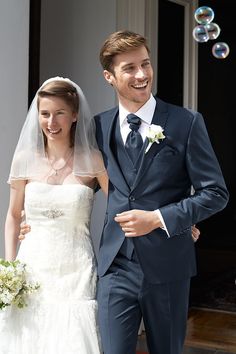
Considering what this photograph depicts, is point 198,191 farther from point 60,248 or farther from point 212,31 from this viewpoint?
point 212,31

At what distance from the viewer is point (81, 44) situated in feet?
15.2

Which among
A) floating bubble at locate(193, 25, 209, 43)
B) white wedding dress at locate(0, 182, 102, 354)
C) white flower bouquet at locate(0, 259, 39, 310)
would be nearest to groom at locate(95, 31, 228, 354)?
white wedding dress at locate(0, 182, 102, 354)

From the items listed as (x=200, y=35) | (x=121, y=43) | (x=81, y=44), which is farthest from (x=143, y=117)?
(x=81, y=44)

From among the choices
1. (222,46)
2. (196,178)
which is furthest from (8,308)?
(222,46)

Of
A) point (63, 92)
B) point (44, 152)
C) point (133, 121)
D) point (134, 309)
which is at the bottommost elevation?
point (134, 309)

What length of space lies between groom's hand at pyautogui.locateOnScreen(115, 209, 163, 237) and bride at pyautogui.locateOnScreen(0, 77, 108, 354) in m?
0.43

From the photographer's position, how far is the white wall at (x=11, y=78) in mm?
3568

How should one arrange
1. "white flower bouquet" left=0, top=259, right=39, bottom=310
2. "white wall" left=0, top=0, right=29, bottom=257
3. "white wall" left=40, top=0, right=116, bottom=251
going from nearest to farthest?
"white flower bouquet" left=0, top=259, right=39, bottom=310, "white wall" left=0, top=0, right=29, bottom=257, "white wall" left=40, top=0, right=116, bottom=251

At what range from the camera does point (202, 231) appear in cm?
701

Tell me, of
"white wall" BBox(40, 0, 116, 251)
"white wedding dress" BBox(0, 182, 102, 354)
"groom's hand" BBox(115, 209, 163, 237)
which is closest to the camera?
"groom's hand" BBox(115, 209, 163, 237)

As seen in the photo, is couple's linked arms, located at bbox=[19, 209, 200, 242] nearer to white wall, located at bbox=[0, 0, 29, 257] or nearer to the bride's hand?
the bride's hand

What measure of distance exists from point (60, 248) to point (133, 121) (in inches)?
25.1

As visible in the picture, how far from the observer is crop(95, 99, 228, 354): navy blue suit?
2.22 m

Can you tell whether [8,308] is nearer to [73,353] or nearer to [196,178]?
[73,353]
